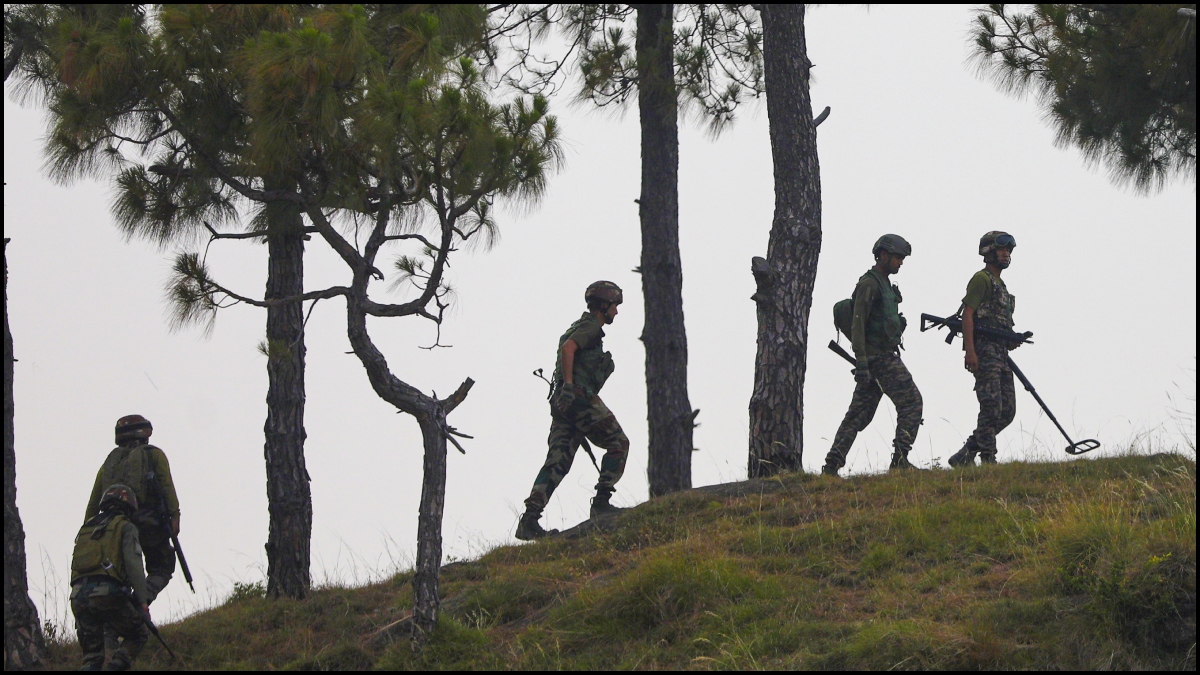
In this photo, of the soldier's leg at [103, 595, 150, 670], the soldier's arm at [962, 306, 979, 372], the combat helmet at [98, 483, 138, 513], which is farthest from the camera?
the soldier's arm at [962, 306, 979, 372]

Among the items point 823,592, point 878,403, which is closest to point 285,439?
point 823,592

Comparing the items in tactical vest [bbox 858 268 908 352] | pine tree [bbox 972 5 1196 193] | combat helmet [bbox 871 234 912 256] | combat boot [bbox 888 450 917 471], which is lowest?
combat boot [bbox 888 450 917 471]

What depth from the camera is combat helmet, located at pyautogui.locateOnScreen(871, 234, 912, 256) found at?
32.1ft

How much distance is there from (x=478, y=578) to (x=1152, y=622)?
13.9ft

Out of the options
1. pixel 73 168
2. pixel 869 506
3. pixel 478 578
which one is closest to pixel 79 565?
pixel 478 578

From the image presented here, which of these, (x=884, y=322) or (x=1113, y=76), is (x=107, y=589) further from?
(x=1113, y=76)

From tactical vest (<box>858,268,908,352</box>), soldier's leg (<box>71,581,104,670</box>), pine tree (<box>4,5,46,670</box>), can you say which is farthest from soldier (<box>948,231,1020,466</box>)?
pine tree (<box>4,5,46,670</box>)

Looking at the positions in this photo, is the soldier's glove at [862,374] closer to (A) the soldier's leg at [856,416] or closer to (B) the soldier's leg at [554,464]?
(A) the soldier's leg at [856,416]

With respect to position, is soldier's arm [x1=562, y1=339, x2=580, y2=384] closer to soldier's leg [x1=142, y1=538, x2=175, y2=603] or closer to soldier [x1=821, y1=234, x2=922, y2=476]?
soldier [x1=821, y1=234, x2=922, y2=476]

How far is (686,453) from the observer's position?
11883 millimetres

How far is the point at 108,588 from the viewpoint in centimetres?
737

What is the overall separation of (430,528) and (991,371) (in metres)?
4.82

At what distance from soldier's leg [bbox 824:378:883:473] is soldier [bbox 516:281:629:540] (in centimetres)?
173

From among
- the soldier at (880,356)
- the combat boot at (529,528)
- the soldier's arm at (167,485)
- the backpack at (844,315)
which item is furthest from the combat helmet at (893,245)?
the soldier's arm at (167,485)
